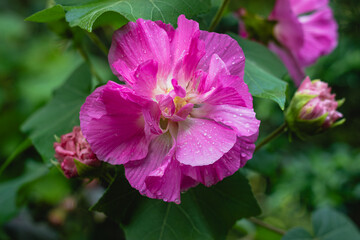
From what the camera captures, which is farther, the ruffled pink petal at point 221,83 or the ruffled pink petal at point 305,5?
the ruffled pink petal at point 305,5

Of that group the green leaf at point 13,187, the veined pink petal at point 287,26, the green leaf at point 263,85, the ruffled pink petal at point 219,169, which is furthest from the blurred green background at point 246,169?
the ruffled pink petal at point 219,169

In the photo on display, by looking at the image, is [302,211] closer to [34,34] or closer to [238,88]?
[238,88]

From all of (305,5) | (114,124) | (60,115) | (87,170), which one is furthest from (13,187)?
(305,5)

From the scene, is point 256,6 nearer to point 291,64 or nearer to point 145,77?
point 291,64

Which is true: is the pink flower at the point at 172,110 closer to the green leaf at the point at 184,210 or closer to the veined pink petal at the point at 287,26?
the green leaf at the point at 184,210

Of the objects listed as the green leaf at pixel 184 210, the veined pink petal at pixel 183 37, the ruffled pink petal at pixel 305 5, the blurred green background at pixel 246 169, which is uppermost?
the veined pink petal at pixel 183 37
